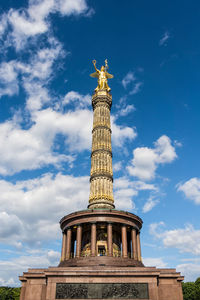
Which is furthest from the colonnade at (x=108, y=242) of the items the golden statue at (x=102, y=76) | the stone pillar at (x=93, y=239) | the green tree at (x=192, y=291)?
the green tree at (x=192, y=291)

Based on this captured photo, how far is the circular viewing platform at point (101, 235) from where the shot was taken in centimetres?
2355

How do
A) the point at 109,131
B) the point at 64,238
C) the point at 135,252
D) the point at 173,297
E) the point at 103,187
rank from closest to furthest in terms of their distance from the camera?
the point at 173,297
the point at 135,252
the point at 64,238
the point at 103,187
the point at 109,131

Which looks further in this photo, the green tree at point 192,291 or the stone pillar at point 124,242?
the green tree at point 192,291

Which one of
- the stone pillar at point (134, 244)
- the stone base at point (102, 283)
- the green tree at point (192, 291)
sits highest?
the stone pillar at point (134, 244)

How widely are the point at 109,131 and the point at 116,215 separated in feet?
43.7

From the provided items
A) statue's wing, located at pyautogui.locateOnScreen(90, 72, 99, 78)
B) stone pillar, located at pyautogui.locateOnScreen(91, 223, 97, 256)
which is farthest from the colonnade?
statue's wing, located at pyautogui.locateOnScreen(90, 72, 99, 78)

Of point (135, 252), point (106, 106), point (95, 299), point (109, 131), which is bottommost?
point (95, 299)

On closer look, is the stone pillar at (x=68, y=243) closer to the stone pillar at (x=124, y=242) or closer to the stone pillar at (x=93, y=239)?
the stone pillar at (x=93, y=239)

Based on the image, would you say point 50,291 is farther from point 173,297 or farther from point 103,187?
point 103,187

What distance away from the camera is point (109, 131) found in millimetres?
35281

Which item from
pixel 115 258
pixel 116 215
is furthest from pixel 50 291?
pixel 116 215

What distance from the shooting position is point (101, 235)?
85.8 feet

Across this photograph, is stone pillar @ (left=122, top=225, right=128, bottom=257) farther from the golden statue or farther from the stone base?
the golden statue

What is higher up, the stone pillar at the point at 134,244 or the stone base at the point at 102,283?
the stone pillar at the point at 134,244
